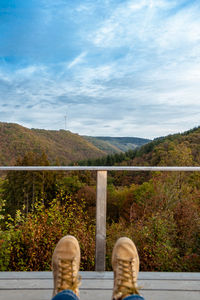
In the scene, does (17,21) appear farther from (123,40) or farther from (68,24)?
(123,40)

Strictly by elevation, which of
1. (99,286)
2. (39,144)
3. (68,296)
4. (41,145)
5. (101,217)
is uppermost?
(39,144)

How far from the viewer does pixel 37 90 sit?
3441 centimetres

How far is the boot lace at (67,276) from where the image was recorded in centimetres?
131

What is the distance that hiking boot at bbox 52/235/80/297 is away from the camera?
1.32 m

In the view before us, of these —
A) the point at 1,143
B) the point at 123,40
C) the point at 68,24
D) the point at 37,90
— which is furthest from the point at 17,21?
the point at 1,143

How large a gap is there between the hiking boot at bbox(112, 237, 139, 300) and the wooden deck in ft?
0.99

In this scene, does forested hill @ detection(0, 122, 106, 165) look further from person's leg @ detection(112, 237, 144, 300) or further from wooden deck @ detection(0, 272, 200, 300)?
person's leg @ detection(112, 237, 144, 300)

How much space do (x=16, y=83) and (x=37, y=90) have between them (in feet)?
18.9

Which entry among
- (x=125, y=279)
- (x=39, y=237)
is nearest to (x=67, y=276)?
(x=125, y=279)

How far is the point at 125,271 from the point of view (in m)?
1.40

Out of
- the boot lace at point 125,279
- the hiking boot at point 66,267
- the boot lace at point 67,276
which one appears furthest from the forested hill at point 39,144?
the boot lace at point 125,279

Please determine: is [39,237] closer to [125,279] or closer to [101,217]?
[101,217]

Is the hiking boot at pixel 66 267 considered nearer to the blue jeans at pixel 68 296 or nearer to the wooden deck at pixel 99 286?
the blue jeans at pixel 68 296

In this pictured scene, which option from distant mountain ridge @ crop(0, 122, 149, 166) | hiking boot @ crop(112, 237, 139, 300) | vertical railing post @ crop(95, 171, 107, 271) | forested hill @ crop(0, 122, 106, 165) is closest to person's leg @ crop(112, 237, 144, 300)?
hiking boot @ crop(112, 237, 139, 300)
